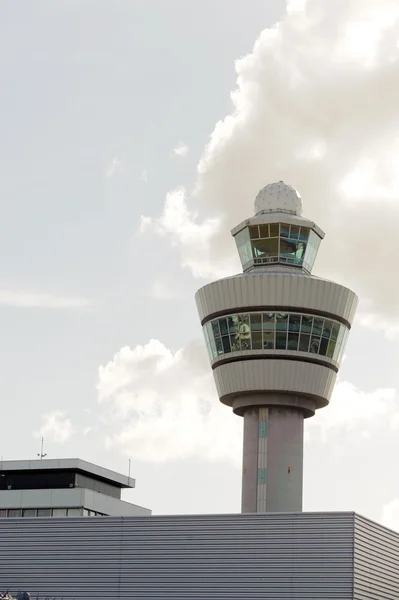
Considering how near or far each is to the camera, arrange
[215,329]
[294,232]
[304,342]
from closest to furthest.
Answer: [304,342] < [215,329] < [294,232]

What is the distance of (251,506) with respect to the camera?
69.2m

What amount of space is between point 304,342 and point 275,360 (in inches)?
86.4

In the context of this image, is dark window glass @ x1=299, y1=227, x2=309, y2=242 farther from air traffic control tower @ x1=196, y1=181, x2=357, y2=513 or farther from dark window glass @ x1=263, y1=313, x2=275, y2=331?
dark window glass @ x1=263, y1=313, x2=275, y2=331

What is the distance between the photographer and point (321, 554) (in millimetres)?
53375

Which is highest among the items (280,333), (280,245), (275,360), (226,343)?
(280,245)

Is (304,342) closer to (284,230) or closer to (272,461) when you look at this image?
(272,461)

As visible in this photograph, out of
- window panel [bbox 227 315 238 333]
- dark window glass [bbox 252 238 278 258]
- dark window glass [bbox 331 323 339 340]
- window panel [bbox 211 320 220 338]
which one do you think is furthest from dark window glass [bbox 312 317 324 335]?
window panel [bbox 211 320 220 338]

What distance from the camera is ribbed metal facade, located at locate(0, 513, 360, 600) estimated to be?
53.4m

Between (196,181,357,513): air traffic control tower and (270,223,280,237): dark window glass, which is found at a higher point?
(270,223,280,237): dark window glass

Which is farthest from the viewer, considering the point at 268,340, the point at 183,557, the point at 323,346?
the point at 323,346

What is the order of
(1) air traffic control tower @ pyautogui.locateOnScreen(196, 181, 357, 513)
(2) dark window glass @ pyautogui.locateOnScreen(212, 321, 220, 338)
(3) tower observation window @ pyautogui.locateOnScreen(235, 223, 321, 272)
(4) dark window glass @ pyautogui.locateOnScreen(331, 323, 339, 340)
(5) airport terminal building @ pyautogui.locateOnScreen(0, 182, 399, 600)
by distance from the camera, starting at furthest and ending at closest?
(3) tower observation window @ pyautogui.locateOnScreen(235, 223, 321, 272) → (2) dark window glass @ pyautogui.locateOnScreen(212, 321, 220, 338) → (4) dark window glass @ pyautogui.locateOnScreen(331, 323, 339, 340) → (1) air traffic control tower @ pyautogui.locateOnScreen(196, 181, 357, 513) → (5) airport terminal building @ pyautogui.locateOnScreen(0, 182, 399, 600)

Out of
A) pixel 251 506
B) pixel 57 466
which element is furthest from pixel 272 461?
pixel 57 466

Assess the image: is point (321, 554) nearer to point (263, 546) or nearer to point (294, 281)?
point (263, 546)

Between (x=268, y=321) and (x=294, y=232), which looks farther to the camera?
(x=294, y=232)
